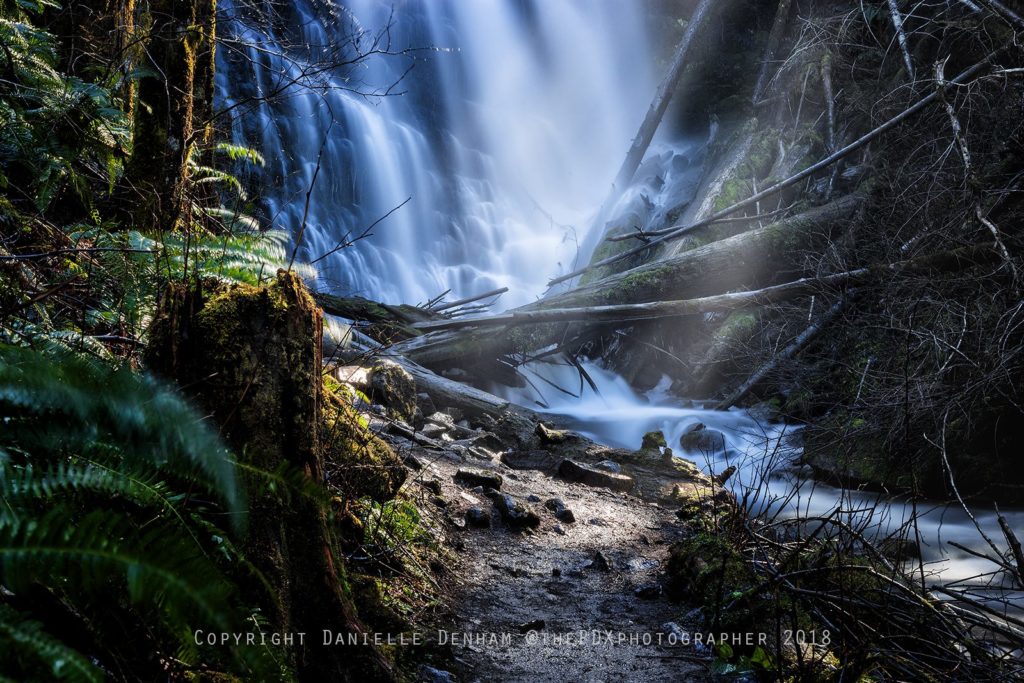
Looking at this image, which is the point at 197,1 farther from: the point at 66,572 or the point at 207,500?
the point at 66,572

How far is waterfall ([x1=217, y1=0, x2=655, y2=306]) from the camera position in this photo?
1333cm

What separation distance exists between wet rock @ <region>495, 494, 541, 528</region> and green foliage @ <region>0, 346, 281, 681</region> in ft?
9.22

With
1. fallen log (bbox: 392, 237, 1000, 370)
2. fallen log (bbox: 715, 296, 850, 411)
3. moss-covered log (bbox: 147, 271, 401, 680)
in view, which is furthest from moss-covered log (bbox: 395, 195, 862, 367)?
moss-covered log (bbox: 147, 271, 401, 680)

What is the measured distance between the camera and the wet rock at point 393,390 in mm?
5134

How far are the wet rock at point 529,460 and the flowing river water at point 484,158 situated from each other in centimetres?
173

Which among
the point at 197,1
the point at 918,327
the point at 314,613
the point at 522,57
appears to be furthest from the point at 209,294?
the point at 522,57

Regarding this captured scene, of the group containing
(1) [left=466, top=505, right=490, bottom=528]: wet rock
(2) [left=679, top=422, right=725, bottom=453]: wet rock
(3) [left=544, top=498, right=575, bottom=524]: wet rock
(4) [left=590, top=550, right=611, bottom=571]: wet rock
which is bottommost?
(4) [left=590, top=550, right=611, bottom=571]: wet rock

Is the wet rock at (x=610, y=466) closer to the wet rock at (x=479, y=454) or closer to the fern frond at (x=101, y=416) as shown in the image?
the wet rock at (x=479, y=454)

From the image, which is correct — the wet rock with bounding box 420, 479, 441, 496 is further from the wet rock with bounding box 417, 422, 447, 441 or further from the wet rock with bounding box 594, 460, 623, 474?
the wet rock with bounding box 594, 460, 623, 474

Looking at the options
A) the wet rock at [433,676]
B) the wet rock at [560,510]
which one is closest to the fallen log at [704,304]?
the wet rock at [560,510]

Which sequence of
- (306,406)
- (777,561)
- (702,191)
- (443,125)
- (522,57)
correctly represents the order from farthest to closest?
(522,57)
(443,125)
(702,191)
(777,561)
(306,406)

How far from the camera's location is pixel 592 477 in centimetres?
571

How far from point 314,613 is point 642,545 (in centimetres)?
291

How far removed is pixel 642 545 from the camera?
4.36 meters
